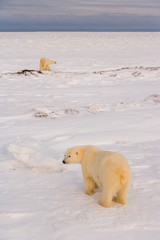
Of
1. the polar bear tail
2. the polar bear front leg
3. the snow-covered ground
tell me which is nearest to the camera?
the snow-covered ground

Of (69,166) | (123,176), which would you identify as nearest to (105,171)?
(123,176)

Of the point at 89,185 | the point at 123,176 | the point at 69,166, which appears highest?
the point at 123,176

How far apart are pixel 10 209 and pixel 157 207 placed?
1330mm

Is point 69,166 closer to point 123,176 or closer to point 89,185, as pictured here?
point 89,185

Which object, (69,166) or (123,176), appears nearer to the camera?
(123,176)

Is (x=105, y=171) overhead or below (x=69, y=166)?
overhead

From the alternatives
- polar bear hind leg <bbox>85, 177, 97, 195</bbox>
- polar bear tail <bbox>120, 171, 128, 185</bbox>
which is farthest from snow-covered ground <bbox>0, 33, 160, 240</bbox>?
polar bear tail <bbox>120, 171, 128, 185</bbox>

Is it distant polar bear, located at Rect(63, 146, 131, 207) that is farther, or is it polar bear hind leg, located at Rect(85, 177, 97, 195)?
polar bear hind leg, located at Rect(85, 177, 97, 195)

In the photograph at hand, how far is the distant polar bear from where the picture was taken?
288 centimetres

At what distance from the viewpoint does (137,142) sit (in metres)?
5.04

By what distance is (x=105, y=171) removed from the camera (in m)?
2.92

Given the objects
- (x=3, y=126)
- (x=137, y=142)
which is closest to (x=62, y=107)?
(x=3, y=126)

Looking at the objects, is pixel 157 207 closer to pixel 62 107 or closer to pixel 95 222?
pixel 95 222

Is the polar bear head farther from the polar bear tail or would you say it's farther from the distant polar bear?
the polar bear tail
